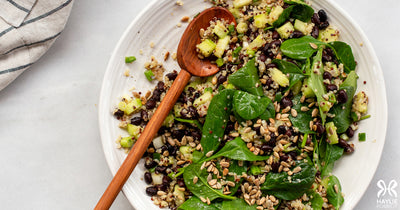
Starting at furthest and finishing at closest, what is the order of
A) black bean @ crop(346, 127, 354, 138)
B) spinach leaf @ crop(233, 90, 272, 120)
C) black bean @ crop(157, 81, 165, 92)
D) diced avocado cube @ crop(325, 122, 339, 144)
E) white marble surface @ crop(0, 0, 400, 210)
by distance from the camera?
1. white marble surface @ crop(0, 0, 400, 210)
2. black bean @ crop(157, 81, 165, 92)
3. black bean @ crop(346, 127, 354, 138)
4. diced avocado cube @ crop(325, 122, 339, 144)
5. spinach leaf @ crop(233, 90, 272, 120)

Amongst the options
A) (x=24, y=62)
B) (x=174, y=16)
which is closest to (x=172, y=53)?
(x=174, y=16)

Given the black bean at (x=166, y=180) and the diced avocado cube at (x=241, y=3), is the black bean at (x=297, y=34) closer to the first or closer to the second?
the diced avocado cube at (x=241, y=3)

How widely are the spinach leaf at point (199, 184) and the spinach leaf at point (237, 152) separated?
0.32 feet

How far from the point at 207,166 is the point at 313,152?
656mm

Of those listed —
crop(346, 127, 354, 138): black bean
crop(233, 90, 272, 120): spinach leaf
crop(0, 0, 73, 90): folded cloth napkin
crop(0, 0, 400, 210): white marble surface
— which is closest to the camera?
crop(233, 90, 272, 120): spinach leaf

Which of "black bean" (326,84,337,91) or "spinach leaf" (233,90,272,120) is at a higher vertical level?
"black bean" (326,84,337,91)

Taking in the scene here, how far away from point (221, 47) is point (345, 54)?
784mm

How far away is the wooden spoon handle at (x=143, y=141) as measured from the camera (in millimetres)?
2051

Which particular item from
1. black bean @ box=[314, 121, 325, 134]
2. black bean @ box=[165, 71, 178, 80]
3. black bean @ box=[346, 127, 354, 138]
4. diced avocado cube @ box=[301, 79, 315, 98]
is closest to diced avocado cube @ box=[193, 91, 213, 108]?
black bean @ box=[165, 71, 178, 80]

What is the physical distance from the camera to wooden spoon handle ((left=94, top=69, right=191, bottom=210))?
2.05m

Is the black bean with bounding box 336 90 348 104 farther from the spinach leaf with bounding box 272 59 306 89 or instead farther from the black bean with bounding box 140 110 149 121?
the black bean with bounding box 140 110 149 121

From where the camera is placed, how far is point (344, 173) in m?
2.25

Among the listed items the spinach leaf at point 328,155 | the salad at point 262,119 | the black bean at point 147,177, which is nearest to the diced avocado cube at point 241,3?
the salad at point 262,119

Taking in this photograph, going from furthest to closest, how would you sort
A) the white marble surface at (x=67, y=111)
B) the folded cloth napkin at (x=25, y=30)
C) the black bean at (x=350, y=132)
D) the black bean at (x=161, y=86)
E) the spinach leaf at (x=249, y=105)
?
the white marble surface at (x=67, y=111) < the folded cloth napkin at (x=25, y=30) < the black bean at (x=161, y=86) < the black bean at (x=350, y=132) < the spinach leaf at (x=249, y=105)
